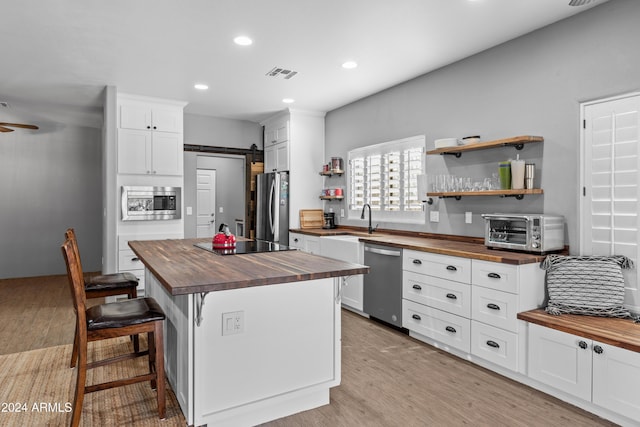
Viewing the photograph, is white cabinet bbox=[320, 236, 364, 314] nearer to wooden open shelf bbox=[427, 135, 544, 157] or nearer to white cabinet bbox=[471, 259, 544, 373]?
wooden open shelf bbox=[427, 135, 544, 157]

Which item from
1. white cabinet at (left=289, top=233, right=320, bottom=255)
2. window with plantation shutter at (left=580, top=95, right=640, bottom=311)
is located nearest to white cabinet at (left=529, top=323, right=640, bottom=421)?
window with plantation shutter at (left=580, top=95, right=640, bottom=311)

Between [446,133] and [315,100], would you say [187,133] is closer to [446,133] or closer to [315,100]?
[315,100]

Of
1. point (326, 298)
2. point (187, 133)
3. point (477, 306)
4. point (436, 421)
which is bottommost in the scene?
point (436, 421)

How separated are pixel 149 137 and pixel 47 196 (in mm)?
3146

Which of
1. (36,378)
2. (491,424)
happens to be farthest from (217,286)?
(36,378)

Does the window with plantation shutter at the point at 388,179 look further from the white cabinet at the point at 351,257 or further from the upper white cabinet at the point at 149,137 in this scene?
the upper white cabinet at the point at 149,137

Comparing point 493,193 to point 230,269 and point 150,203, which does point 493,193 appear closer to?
point 230,269

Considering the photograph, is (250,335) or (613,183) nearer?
(250,335)

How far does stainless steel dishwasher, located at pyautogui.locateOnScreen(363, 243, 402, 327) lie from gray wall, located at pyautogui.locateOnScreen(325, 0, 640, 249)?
2.40 ft

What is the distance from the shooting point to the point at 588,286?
2.60 meters

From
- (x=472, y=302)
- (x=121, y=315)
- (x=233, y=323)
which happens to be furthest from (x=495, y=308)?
(x=121, y=315)

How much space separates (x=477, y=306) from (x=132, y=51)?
3.81 m

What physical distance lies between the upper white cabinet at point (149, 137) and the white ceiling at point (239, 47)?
0.27m

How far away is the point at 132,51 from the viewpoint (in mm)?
3662
